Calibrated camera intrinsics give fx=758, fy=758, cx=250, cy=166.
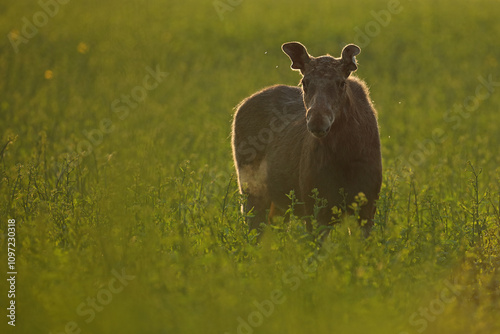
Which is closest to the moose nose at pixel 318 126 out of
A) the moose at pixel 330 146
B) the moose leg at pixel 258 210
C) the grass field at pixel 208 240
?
the moose at pixel 330 146

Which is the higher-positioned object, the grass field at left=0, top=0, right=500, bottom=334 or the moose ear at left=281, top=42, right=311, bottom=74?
the moose ear at left=281, top=42, right=311, bottom=74

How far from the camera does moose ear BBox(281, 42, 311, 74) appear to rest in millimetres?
9328

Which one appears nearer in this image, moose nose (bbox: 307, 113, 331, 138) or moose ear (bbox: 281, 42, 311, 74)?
moose nose (bbox: 307, 113, 331, 138)

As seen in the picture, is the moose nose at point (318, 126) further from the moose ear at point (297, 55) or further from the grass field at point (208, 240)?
the moose ear at point (297, 55)

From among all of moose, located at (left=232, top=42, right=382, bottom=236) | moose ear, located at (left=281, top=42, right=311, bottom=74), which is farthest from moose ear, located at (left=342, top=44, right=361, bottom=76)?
moose ear, located at (left=281, top=42, right=311, bottom=74)

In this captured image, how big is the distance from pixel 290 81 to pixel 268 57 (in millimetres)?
5195

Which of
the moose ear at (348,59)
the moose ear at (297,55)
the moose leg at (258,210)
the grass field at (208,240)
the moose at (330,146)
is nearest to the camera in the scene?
the grass field at (208,240)

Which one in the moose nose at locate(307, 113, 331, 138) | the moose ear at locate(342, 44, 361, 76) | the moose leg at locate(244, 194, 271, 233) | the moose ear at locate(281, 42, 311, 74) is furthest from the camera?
the moose leg at locate(244, 194, 271, 233)

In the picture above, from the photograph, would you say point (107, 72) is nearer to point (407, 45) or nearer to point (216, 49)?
point (216, 49)

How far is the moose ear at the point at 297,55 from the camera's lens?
30.6 ft

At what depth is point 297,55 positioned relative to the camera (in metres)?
9.48

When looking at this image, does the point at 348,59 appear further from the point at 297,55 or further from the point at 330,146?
the point at 330,146

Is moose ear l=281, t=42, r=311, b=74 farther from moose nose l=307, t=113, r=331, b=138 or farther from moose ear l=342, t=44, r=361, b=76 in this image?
moose nose l=307, t=113, r=331, b=138

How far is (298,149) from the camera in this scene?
971 centimetres
